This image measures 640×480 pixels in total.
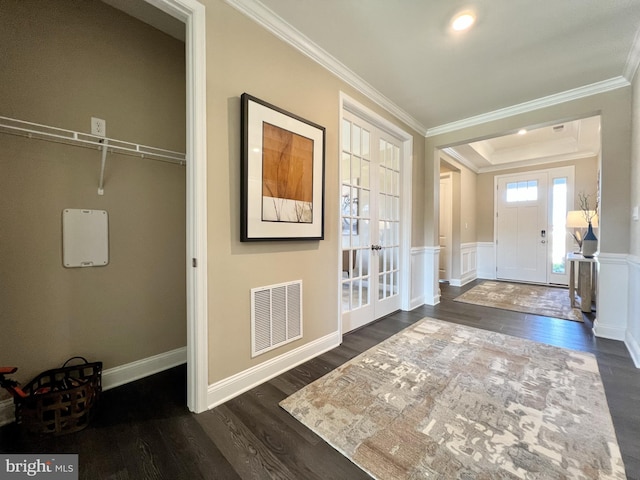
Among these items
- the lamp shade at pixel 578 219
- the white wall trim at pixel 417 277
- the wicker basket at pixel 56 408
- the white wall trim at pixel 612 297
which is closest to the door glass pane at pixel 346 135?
the white wall trim at pixel 417 277

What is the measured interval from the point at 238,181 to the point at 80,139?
103 cm

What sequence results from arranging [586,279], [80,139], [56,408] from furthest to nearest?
[586,279], [80,139], [56,408]

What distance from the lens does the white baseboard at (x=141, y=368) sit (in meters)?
1.82

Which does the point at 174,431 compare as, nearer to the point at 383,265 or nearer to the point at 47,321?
the point at 47,321

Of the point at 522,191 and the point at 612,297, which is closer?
the point at 612,297

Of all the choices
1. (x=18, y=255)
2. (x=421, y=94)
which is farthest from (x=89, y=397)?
(x=421, y=94)

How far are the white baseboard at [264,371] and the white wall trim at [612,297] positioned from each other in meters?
2.79

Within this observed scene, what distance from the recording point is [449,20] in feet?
6.23

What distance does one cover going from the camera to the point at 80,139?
1.68 m

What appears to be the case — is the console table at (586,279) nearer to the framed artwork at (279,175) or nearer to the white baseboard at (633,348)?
the white baseboard at (633,348)

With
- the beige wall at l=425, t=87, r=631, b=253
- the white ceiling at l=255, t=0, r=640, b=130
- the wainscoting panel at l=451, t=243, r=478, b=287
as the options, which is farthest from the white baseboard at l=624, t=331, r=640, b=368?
the wainscoting panel at l=451, t=243, r=478, b=287

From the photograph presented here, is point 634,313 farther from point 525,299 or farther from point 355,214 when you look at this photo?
point 355,214

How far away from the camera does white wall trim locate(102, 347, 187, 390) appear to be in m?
1.82

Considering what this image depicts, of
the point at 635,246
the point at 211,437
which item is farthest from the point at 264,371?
the point at 635,246
